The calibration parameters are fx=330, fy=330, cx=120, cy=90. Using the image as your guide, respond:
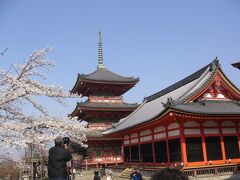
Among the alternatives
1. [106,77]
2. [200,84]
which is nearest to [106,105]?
[106,77]

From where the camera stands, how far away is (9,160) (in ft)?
33.2

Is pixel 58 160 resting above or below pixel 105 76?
below

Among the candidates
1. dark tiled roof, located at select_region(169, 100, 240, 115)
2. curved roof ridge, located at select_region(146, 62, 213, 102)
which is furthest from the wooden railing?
curved roof ridge, located at select_region(146, 62, 213, 102)

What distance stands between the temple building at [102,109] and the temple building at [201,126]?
475 inches

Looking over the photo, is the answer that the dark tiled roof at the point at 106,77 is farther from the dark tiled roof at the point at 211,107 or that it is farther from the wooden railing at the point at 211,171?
the wooden railing at the point at 211,171

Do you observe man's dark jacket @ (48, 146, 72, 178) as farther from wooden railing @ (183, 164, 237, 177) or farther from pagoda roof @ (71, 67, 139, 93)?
pagoda roof @ (71, 67, 139, 93)

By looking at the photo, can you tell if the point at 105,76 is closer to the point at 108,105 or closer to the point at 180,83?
the point at 108,105

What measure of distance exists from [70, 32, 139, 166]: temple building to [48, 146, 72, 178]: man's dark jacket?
91.2ft

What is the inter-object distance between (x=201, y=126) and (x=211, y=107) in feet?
5.20

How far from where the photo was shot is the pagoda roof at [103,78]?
1476 inches

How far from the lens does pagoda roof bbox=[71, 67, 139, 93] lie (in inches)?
1476

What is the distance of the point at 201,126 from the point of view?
19750 millimetres

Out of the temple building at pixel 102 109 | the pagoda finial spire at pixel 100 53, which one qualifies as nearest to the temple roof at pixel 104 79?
the temple building at pixel 102 109

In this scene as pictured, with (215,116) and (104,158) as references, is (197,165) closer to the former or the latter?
(215,116)
